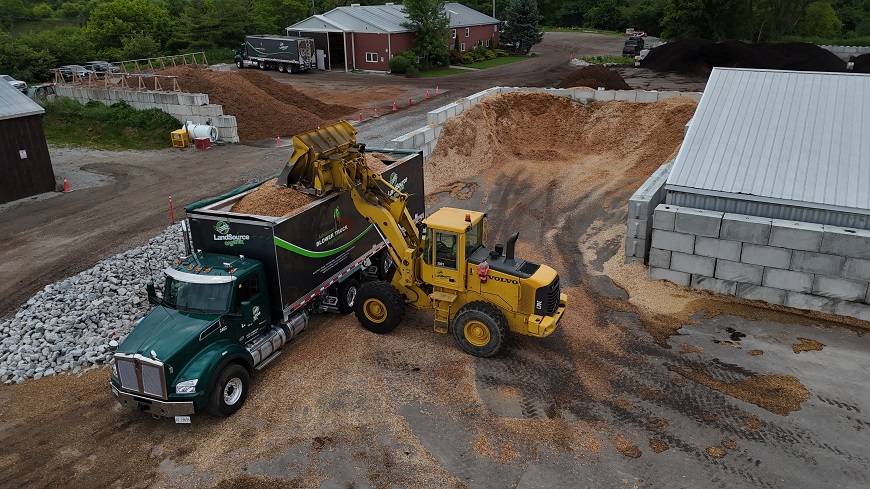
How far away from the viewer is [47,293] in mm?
15508

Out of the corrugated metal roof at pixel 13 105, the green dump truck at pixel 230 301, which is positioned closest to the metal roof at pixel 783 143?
the green dump truck at pixel 230 301

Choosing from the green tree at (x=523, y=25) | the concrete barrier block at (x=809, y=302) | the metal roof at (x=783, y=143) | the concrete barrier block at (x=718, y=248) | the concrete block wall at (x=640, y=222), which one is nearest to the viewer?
the concrete barrier block at (x=809, y=302)

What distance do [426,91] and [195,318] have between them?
34104mm

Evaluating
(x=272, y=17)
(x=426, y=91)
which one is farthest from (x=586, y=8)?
(x=426, y=91)

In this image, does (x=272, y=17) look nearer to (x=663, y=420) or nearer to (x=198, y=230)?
(x=198, y=230)

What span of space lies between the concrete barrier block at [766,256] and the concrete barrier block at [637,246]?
8.37ft

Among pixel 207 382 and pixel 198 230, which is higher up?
pixel 198 230

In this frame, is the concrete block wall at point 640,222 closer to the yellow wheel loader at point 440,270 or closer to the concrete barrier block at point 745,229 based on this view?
the concrete barrier block at point 745,229

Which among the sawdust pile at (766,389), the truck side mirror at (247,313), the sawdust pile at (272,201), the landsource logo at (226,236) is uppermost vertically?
the sawdust pile at (272,201)

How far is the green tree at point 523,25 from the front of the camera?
206ft

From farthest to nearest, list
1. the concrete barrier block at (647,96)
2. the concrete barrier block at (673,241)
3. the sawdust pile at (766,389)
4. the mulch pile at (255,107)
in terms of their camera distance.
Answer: the mulch pile at (255,107) → the concrete barrier block at (647,96) → the concrete barrier block at (673,241) → the sawdust pile at (766,389)

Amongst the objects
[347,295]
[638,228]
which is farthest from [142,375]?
[638,228]

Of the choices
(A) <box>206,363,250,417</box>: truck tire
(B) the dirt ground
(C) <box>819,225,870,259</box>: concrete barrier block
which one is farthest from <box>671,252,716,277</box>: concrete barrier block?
(A) <box>206,363,250,417</box>: truck tire

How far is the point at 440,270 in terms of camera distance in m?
12.9
